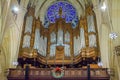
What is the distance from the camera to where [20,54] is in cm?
2145

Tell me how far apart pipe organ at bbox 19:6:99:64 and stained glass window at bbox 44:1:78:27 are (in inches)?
46.8

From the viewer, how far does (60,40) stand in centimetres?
2312

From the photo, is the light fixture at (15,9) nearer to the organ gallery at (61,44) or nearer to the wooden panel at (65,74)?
the organ gallery at (61,44)

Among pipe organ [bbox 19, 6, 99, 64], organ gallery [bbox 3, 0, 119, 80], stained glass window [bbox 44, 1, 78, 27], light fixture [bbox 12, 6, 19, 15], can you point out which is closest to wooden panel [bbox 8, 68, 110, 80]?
organ gallery [bbox 3, 0, 119, 80]

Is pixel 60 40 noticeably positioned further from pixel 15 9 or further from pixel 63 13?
pixel 15 9

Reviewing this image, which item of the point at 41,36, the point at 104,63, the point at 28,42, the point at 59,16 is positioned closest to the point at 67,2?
the point at 59,16

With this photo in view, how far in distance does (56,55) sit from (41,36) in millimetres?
2431

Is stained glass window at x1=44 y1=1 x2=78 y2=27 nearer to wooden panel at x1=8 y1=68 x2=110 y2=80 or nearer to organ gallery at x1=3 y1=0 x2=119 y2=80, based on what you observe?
organ gallery at x1=3 y1=0 x2=119 y2=80

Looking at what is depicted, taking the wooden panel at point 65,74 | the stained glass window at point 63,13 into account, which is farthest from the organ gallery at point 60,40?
the wooden panel at point 65,74

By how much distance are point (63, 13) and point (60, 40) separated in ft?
13.0

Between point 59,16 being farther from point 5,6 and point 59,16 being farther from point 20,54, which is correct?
point 5,6

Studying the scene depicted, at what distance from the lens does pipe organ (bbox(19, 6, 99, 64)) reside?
21.6m

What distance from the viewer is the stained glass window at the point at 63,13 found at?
2559cm

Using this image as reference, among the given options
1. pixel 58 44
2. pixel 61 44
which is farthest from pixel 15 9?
pixel 61 44
